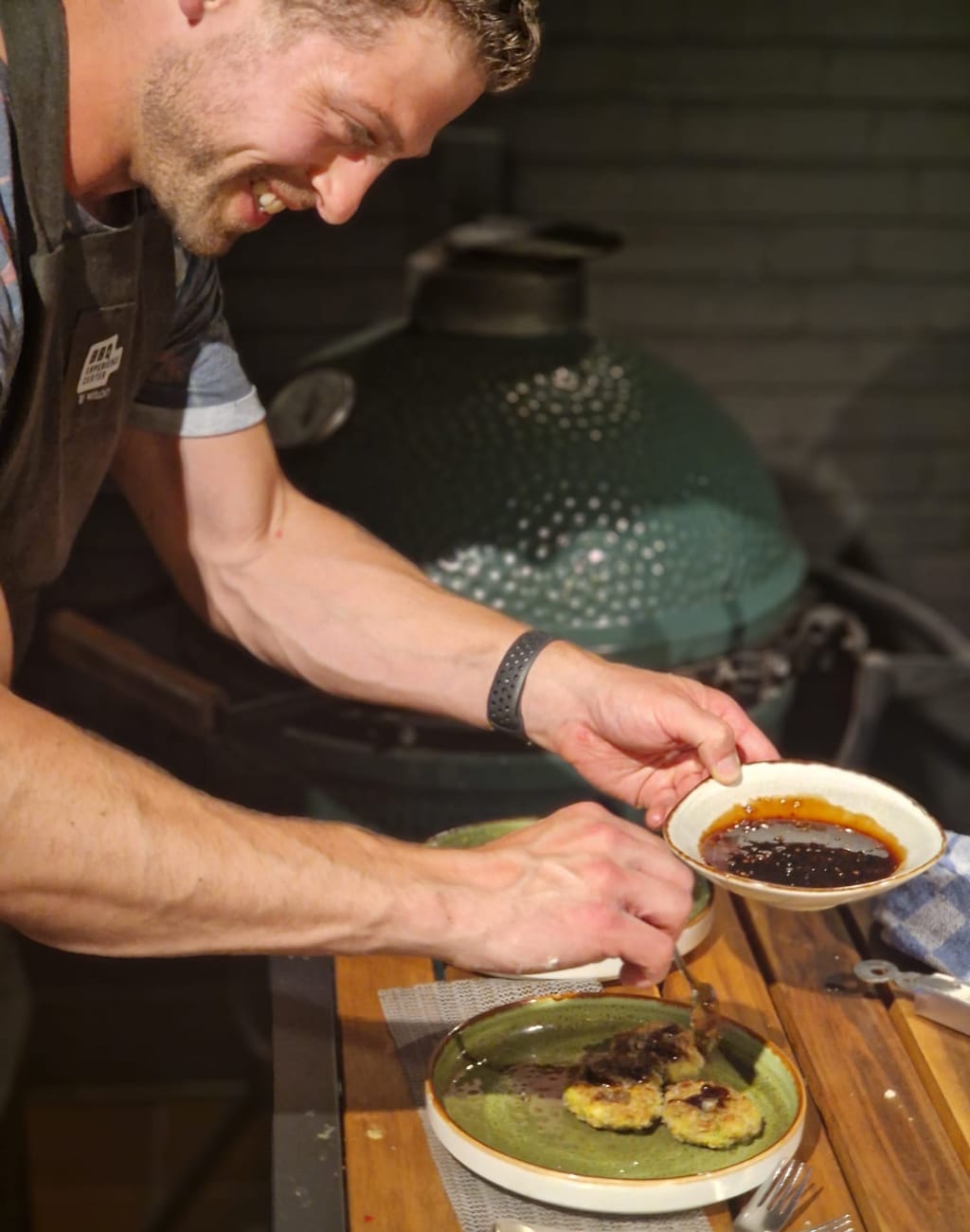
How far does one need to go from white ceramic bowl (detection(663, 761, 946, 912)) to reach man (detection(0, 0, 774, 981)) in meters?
0.04

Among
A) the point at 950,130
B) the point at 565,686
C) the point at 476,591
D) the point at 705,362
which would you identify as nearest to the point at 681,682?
the point at 565,686

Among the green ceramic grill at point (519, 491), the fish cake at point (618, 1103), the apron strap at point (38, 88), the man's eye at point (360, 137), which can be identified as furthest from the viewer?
the green ceramic grill at point (519, 491)

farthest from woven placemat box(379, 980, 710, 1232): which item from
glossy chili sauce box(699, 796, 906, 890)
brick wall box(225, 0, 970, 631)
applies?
A: brick wall box(225, 0, 970, 631)

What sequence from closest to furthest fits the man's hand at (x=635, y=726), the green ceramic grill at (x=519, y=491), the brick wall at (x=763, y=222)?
the man's hand at (x=635, y=726) < the green ceramic grill at (x=519, y=491) < the brick wall at (x=763, y=222)

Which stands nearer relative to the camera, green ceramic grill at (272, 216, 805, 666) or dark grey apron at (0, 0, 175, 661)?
dark grey apron at (0, 0, 175, 661)

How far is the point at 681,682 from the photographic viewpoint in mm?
1854

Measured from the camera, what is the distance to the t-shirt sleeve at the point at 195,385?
80.4 inches

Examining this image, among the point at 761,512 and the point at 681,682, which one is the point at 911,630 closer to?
the point at 761,512

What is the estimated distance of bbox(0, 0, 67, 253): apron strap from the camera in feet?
5.08

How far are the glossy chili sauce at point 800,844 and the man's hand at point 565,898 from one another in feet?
0.23

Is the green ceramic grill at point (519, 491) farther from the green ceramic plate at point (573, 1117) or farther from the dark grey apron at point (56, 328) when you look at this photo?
the green ceramic plate at point (573, 1117)

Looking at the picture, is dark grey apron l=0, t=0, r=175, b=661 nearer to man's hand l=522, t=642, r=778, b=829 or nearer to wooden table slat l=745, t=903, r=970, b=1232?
man's hand l=522, t=642, r=778, b=829

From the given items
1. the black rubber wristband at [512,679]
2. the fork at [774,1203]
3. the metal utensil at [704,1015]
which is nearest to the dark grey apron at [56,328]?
the black rubber wristband at [512,679]

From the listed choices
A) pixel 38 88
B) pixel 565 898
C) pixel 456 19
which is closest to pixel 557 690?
pixel 565 898
